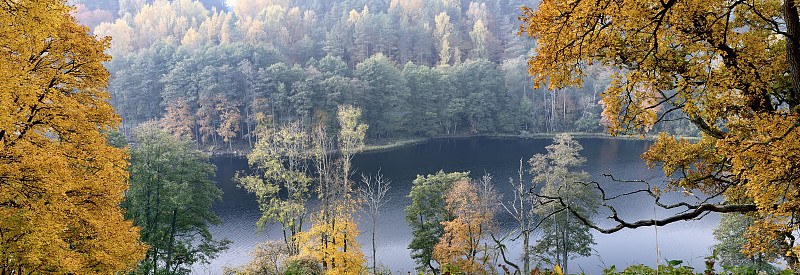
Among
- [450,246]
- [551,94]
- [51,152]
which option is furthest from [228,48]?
[51,152]

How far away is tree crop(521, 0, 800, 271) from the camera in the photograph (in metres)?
4.02

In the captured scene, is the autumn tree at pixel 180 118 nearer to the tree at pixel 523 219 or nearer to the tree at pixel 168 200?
the tree at pixel 168 200

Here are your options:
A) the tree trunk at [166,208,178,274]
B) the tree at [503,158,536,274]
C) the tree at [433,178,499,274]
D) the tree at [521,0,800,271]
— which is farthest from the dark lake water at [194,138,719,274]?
the tree at [521,0,800,271]

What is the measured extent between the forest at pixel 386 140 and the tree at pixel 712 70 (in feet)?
0.07

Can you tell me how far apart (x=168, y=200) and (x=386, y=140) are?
3281 centimetres

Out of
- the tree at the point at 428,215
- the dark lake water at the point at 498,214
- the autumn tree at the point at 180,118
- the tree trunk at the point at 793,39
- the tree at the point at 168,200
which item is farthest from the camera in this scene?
the autumn tree at the point at 180,118

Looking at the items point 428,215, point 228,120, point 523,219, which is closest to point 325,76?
point 228,120

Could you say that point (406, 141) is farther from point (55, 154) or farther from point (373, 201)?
point (55, 154)

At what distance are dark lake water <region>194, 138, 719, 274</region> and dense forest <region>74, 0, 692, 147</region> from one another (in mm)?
7167

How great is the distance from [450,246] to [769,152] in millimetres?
13650

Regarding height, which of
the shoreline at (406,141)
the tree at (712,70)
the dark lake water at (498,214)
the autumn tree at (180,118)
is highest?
the autumn tree at (180,118)

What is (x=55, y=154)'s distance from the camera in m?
7.51

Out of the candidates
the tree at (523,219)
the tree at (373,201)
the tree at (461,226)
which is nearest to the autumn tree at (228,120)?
the tree at (373,201)

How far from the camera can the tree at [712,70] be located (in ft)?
13.2
